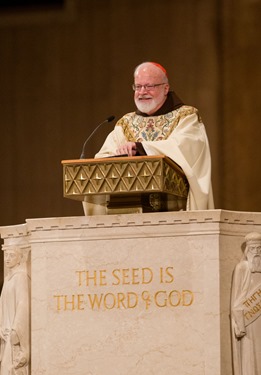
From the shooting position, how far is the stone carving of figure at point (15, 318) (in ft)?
23.4

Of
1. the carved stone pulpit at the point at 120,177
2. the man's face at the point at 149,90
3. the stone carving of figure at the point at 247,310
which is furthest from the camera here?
the man's face at the point at 149,90

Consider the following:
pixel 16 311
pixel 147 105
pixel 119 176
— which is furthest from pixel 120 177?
pixel 16 311

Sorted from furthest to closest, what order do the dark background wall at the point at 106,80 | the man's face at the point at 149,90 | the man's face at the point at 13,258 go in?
the dark background wall at the point at 106,80, the man's face at the point at 149,90, the man's face at the point at 13,258

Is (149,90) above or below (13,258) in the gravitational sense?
above

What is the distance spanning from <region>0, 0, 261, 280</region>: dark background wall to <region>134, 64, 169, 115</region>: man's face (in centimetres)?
283

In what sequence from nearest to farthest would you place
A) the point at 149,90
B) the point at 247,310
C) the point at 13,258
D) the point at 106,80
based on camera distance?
the point at 247,310, the point at 13,258, the point at 149,90, the point at 106,80

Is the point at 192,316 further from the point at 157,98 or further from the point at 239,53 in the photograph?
the point at 239,53

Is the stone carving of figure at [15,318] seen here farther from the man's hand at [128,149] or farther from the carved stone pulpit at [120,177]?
the man's hand at [128,149]

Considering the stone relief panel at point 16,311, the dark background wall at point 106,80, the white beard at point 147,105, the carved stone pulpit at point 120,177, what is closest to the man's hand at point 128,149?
the carved stone pulpit at point 120,177

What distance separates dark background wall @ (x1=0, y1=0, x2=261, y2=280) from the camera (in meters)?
10.6

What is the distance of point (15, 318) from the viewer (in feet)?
23.5

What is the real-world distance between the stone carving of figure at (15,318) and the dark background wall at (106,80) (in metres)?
3.41

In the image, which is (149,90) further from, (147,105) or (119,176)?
(119,176)

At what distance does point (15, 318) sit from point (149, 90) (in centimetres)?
171
